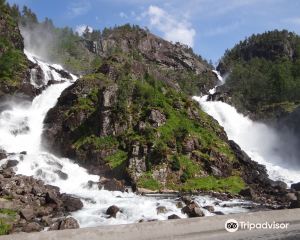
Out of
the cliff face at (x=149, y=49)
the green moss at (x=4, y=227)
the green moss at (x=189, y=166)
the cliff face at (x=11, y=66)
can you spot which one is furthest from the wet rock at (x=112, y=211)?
the cliff face at (x=149, y=49)

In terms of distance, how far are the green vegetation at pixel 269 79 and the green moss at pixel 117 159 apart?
47.9m

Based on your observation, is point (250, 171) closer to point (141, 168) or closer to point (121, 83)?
point (141, 168)

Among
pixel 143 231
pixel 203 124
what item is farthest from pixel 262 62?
pixel 143 231

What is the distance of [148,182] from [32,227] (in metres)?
24.0

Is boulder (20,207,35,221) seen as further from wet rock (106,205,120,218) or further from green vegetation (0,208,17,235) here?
wet rock (106,205,120,218)

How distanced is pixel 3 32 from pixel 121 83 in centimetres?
3963

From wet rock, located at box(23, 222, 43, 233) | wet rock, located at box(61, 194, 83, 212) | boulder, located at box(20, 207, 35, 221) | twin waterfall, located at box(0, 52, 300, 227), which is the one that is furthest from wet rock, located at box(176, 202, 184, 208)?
wet rock, located at box(23, 222, 43, 233)

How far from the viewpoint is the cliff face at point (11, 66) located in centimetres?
7308

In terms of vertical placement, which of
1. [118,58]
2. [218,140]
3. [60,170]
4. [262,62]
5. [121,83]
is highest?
[262,62]

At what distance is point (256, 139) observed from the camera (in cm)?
8850

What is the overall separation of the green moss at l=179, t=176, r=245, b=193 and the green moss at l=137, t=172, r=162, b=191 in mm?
3309

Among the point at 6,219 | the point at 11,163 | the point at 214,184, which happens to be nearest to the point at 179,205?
the point at 214,184

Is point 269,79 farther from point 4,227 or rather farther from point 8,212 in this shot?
point 4,227

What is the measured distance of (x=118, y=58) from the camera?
83.9 metres
